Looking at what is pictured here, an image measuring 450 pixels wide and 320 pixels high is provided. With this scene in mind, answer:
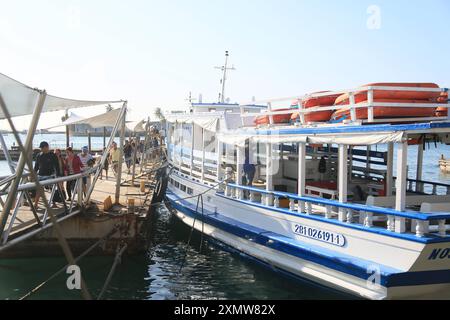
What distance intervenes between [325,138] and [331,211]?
4.37 feet

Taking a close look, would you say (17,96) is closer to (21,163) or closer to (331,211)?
(21,163)

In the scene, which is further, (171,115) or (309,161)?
(171,115)

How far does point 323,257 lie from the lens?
758 centimetres

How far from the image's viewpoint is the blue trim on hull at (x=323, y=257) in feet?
21.1

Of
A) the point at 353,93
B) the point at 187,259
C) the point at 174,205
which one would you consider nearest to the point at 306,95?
the point at 353,93

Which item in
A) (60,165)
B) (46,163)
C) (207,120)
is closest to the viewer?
(46,163)

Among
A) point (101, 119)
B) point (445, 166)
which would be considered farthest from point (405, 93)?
point (445, 166)

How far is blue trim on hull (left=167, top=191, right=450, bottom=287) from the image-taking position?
6.45m

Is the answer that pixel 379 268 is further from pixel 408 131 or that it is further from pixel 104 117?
pixel 104 117

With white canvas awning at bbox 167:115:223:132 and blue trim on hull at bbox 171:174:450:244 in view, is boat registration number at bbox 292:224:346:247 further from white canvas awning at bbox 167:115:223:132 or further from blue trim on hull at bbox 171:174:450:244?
white canvas awning at bbox 167:115:223:132

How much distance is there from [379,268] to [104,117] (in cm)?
971

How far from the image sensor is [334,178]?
444 inches

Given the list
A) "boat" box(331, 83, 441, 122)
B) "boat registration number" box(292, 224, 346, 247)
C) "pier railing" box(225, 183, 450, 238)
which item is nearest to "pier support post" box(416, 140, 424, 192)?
"boat" box(331, 83, 441, 122)

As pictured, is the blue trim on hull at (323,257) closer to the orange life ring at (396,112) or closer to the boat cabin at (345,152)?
A: the boat cabin at (345,152)
